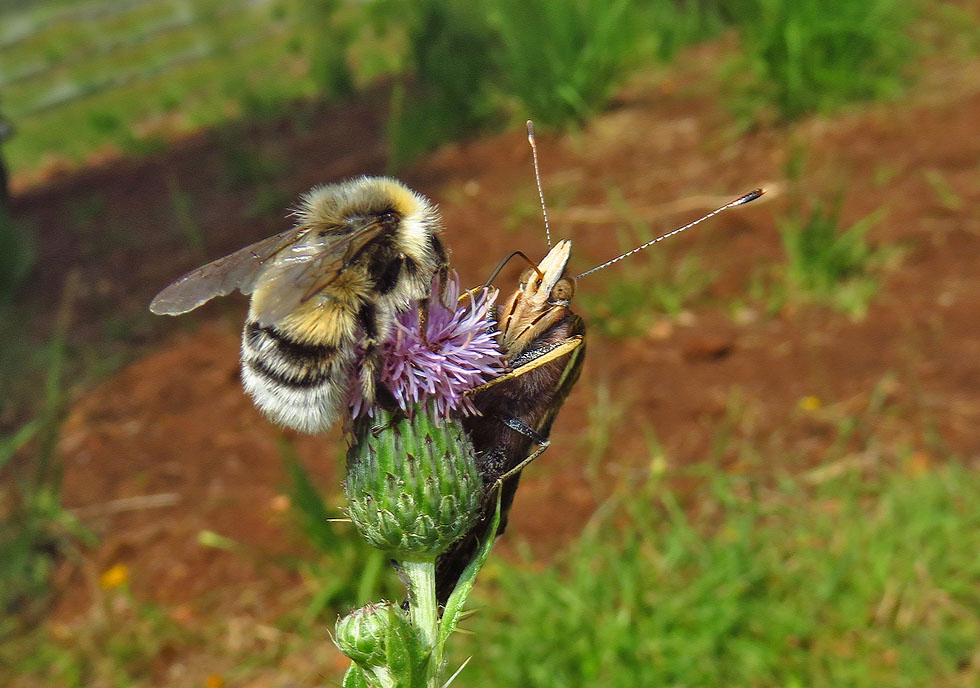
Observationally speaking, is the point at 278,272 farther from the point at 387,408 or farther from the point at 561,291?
the point at 561,291

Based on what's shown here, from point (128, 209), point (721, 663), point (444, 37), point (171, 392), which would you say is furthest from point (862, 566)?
point (128, 209)

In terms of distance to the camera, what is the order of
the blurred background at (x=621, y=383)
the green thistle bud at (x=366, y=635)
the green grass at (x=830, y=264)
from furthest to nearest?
the green grass at (x=830, y=264) → the blurred background at (x=621, y=383) → the green thistle bud at (x=366, y=635)

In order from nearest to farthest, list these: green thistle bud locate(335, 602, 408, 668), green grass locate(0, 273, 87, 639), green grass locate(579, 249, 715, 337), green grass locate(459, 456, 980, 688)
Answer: green thistle bud locate(335, 602, 408, 668) < green grass locate(459, 456, 980, 688) < green grass locate(0, 273, 87, 639) < green grass locate(579, 249, 715, 337)

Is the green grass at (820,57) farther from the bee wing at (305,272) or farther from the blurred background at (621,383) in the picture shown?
the bee wing at (305,272)

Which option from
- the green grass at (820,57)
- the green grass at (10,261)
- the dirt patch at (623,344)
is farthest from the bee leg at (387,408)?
the green grass at (10,261)

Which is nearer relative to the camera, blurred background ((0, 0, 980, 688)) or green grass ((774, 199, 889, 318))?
blurred background ((0, 0, 980, 688))

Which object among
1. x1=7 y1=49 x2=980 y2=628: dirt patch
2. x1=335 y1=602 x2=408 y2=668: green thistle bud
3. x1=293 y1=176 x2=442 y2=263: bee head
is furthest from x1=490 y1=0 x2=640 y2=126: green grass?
x1=335 y1=602 x2=408 y2=668: green thistle bud

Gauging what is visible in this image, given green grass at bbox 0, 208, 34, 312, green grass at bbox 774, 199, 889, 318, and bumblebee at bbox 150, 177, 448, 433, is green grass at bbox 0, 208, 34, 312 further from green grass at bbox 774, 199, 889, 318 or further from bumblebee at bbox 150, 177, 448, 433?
bumblebee at bbox 150, 177, 448, 433
